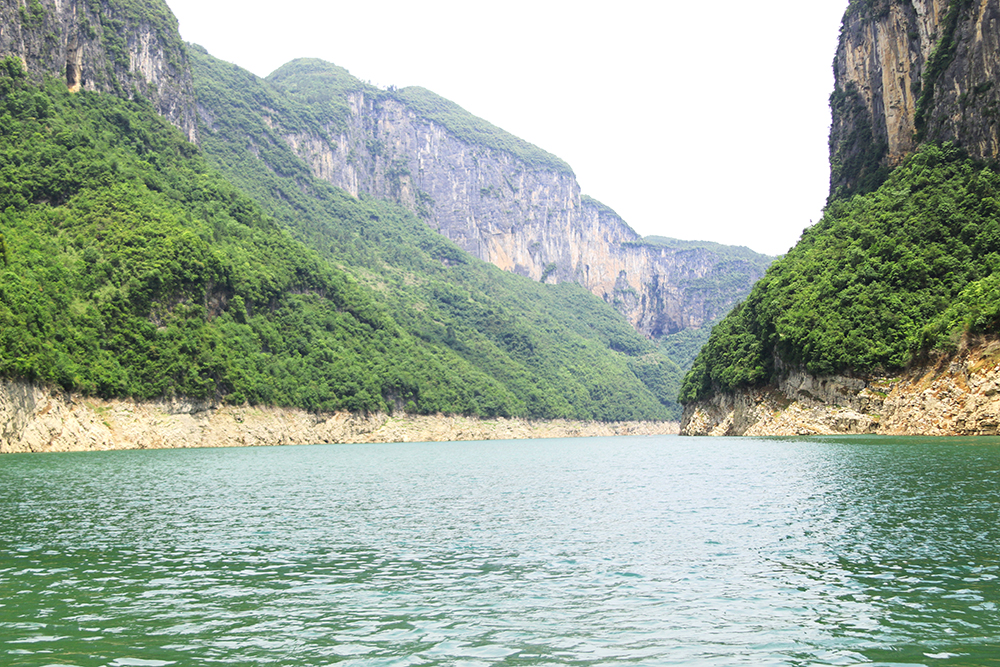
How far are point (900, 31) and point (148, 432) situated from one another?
10999 centimetres

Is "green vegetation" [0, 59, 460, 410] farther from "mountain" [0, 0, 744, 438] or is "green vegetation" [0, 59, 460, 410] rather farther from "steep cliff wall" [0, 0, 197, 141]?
"steep cliff wall" [0, 0, 197, 141]

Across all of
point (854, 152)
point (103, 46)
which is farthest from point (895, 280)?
point (103, 46)

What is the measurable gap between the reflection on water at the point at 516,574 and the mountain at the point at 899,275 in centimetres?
3146

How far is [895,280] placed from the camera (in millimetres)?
82312

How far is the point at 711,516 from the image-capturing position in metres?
29.5

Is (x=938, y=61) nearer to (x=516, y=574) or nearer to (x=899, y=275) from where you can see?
(x=899, y=275)

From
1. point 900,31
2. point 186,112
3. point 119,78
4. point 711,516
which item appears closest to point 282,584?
point 711,516

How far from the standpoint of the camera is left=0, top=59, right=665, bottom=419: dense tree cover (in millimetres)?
94375

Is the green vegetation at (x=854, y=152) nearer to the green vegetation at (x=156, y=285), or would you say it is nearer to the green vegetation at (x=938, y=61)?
the green vegetation at (x=938, y=61)

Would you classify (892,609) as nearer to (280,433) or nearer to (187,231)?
(280,433)

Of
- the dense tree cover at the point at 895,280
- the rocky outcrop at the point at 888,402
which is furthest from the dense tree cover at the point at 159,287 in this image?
the dense tree cover at the point at 895,280

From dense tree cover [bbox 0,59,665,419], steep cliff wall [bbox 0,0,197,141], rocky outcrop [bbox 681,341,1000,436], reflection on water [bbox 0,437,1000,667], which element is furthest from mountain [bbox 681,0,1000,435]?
steep cliff wall [bbox 0,0,197,141]

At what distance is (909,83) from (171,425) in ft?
344

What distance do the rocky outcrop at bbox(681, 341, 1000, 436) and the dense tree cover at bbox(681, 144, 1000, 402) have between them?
1.84m
